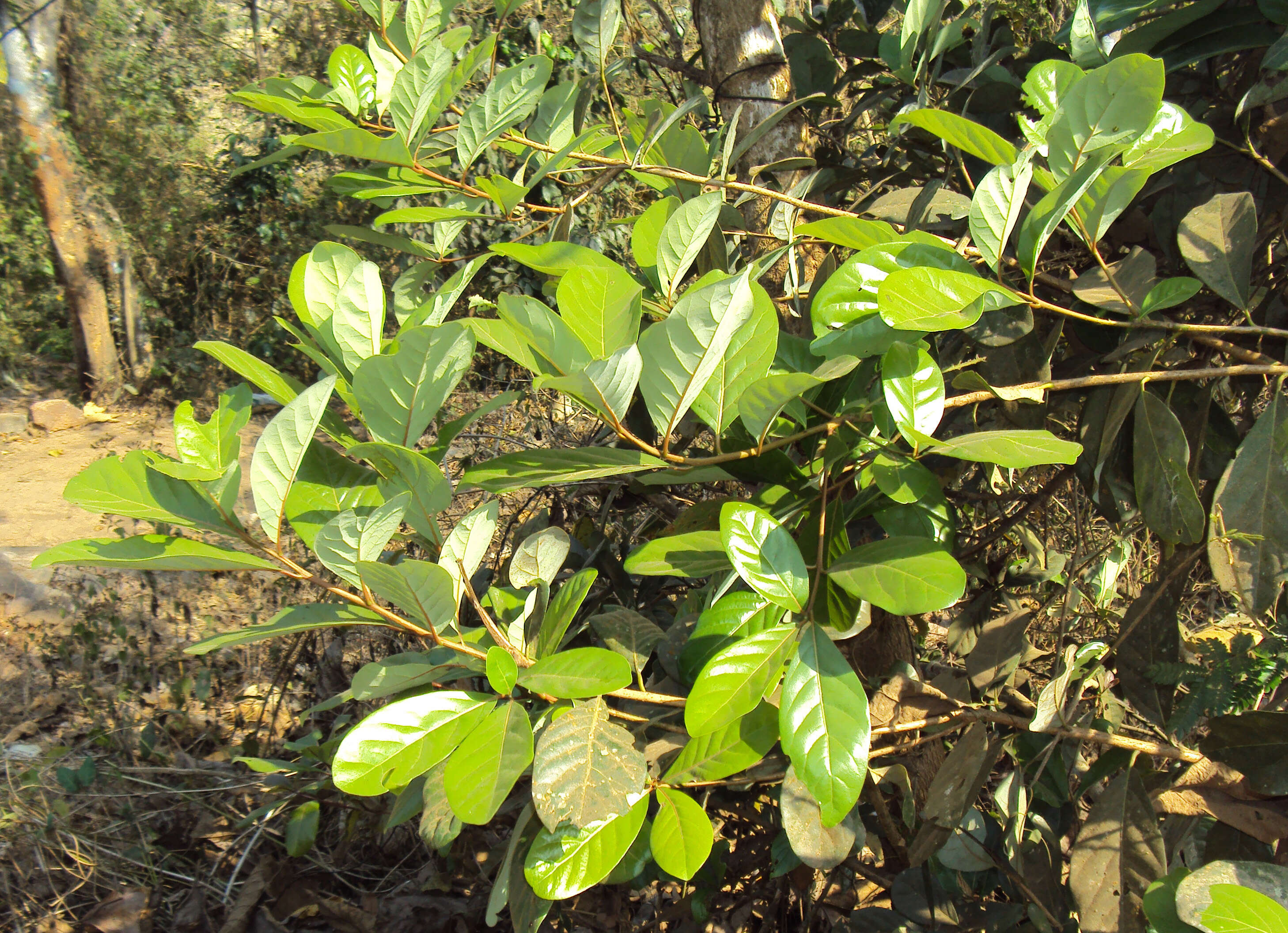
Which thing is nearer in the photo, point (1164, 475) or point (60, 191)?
point (1164, 475)

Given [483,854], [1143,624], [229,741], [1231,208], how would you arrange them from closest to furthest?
[1231,208] → [1143,624] → [483,854] → [229,741]

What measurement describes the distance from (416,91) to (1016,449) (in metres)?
0.61

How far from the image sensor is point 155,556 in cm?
51

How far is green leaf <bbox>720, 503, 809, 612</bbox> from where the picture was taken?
0.54 meters

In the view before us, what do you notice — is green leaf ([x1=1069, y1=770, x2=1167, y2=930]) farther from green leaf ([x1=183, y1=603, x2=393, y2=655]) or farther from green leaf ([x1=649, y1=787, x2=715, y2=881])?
green leaf ([x1=183, y1=603, x2=393, y2=655])

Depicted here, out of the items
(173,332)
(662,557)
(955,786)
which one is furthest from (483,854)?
(173,332)

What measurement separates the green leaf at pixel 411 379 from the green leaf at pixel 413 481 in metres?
0.02

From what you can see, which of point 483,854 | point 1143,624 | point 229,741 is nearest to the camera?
point 1143,624

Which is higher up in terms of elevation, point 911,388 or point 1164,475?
point 911,388

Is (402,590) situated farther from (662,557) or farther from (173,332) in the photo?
(173,332)

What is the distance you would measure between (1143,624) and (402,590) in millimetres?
828

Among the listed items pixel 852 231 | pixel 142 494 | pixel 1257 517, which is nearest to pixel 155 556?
pixel 142 494

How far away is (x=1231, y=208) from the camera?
0.74 metres

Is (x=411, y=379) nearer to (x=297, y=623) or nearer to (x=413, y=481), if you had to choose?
(x=413, y=481)
